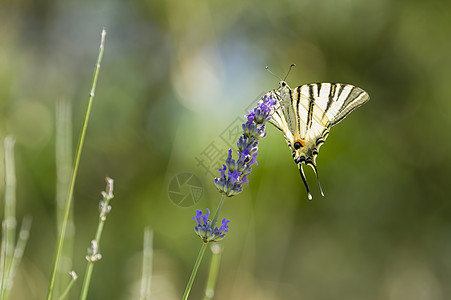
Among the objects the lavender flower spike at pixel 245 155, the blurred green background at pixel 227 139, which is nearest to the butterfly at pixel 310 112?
the lavender flower spike at pixel 245 155

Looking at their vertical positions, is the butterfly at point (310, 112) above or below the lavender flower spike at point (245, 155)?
above

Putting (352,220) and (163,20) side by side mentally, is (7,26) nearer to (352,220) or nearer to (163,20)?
(163,20)

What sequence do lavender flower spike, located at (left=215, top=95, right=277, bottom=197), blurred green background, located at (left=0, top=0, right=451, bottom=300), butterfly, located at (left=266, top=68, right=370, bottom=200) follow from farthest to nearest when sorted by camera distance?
1. blurred green background, located at (left=0, top=0, right=451, bottom=300)
2. butterfly, located at (left=266, top=68, right=370, bottom=200)
3. lavender flower spike, located at (left=215, top=95, right=277, bottom=197)

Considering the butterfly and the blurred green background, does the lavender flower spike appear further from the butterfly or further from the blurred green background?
the blurred green background

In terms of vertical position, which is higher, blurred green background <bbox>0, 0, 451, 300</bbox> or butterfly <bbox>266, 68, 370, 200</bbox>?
blurred green background <bbox>0, 0, 451, 300</bbox>

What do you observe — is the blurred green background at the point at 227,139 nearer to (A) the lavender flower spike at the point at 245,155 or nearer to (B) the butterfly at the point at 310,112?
(B) the butterfly at the point at 310,112

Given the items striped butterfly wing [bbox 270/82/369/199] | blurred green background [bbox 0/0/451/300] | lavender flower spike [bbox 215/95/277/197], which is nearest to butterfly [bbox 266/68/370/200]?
striped butterfly wing [bbox 270/82/369/199]
